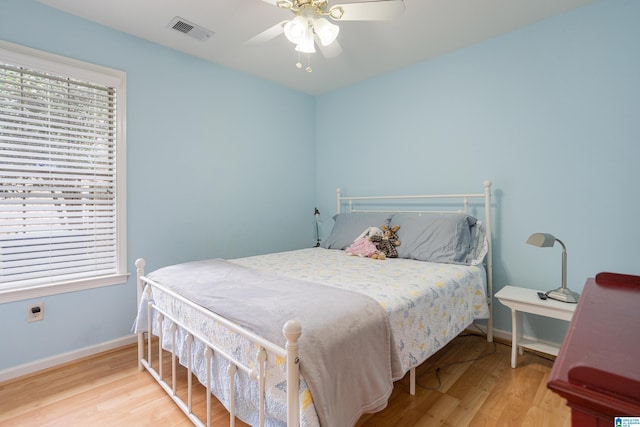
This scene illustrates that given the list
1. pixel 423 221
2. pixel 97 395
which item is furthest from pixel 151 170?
pixel 423 221

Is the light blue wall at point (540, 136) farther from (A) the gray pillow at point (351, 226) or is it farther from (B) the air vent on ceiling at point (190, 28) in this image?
(B) the air vent on ceiling at point (190, 28)

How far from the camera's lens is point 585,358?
1.86 feet

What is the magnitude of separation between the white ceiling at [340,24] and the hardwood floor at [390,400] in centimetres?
250

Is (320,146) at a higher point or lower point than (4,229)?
higher

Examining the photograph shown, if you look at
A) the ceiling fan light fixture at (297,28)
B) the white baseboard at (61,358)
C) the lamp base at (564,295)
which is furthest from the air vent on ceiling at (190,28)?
the lamp base at (564,295)

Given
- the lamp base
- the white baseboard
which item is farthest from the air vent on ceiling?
the lamp base

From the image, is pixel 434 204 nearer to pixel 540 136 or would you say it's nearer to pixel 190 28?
pixel 540 136

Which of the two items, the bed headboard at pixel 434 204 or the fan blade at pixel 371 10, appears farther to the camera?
the bed headboard at pixel 434 204

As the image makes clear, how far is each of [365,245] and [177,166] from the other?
1810mm

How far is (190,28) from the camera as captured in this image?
2381 mm

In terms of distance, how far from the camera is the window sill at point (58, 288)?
6.61 ft

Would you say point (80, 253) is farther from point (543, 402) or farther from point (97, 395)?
point (543, 402)

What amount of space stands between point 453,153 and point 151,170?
105 inches

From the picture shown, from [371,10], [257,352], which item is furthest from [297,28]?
[257,352]
